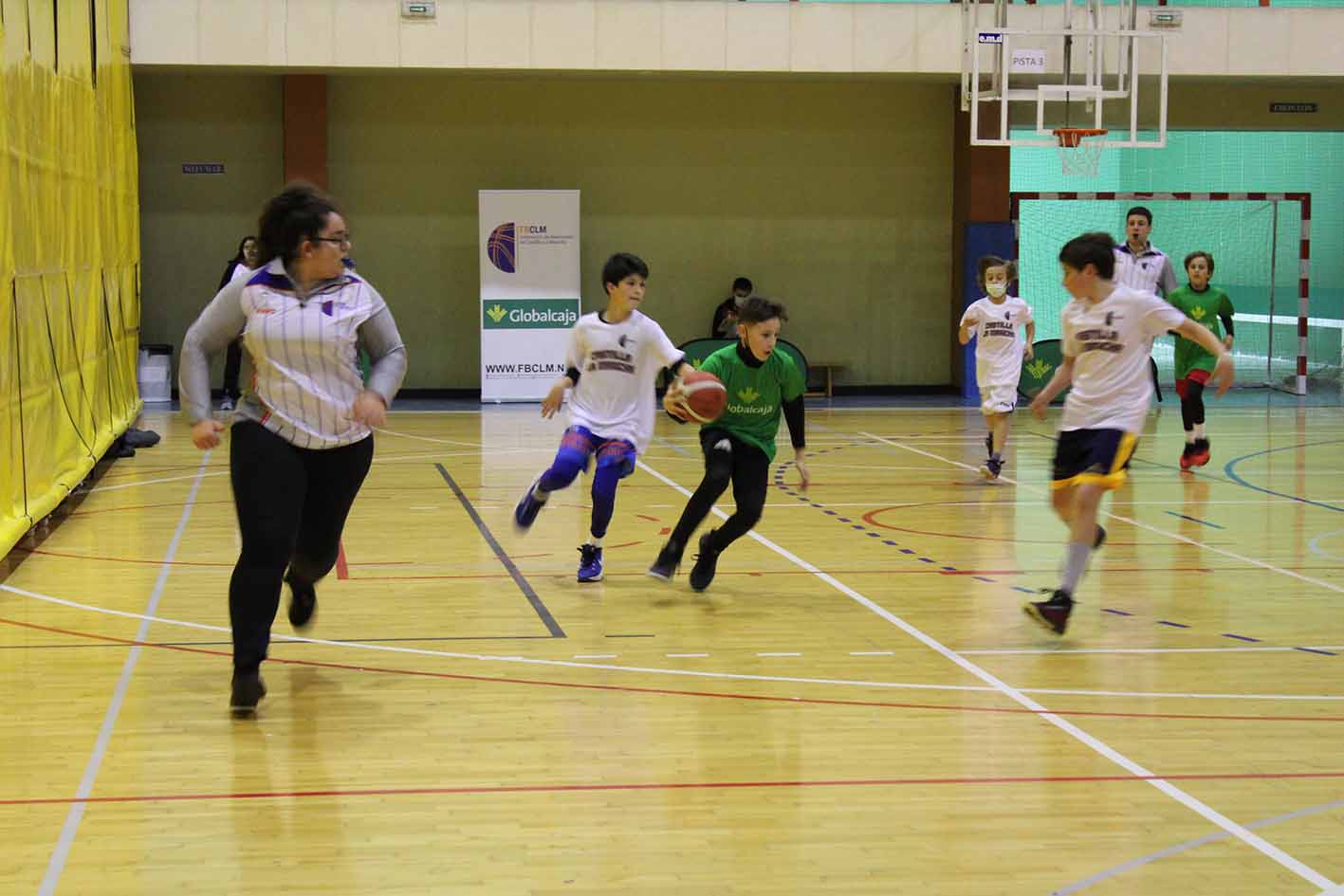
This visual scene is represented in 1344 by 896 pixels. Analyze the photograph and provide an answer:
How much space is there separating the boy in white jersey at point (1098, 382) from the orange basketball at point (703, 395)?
58.8 inches

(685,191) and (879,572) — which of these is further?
(685,191)

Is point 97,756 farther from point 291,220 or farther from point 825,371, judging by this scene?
point 825,371

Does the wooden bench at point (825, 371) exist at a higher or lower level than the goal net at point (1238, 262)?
lower

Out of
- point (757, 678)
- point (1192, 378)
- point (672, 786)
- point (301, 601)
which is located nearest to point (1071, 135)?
point (1192, 378)

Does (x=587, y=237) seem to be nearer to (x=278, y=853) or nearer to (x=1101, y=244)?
(x=1101, y=244)

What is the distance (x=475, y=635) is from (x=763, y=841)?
277 cm

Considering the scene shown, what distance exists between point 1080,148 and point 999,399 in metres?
6.43

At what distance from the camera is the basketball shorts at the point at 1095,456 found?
6605mm

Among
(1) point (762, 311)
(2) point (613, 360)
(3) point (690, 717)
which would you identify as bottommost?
(3) point (690, 717)

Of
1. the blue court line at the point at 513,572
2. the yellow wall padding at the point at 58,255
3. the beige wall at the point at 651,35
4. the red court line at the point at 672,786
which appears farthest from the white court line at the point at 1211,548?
the beige wall at the point at 651,35

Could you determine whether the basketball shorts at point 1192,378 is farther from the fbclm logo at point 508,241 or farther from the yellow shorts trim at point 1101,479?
the fbclm logo at point 508,241

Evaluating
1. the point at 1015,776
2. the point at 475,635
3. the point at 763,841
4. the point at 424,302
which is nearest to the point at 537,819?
the point at 763,841

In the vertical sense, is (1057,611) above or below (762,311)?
below

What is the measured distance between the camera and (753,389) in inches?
291
